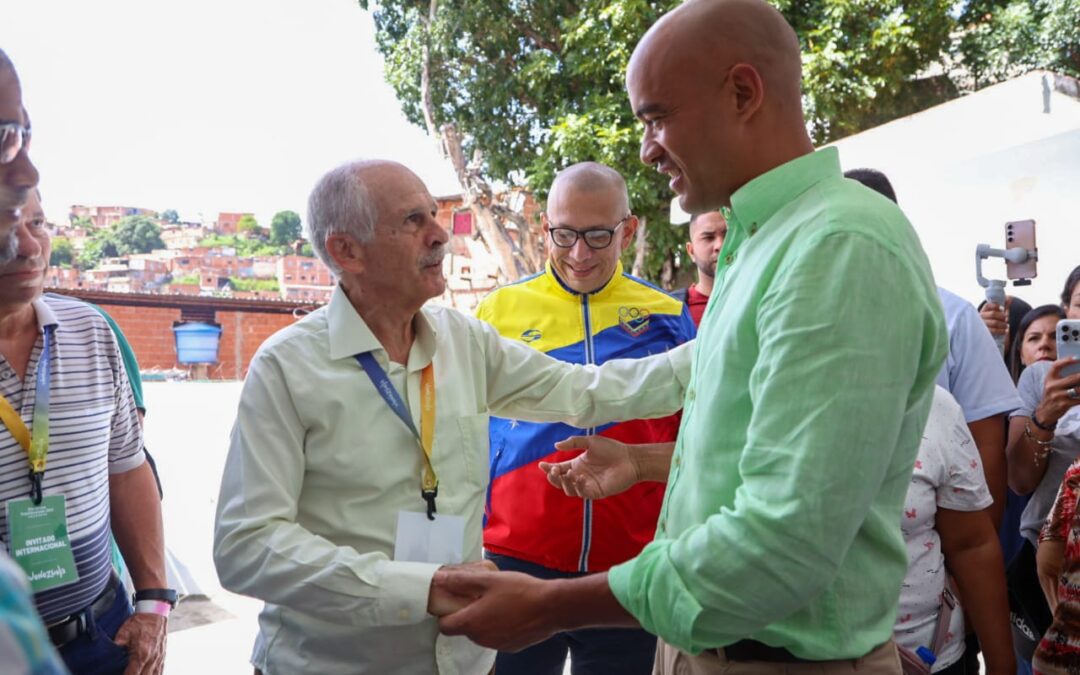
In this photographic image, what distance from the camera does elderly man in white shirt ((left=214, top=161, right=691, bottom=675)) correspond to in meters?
1.39

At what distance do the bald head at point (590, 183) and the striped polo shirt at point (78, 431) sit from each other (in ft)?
4.21

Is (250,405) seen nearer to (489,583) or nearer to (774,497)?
(489,583)

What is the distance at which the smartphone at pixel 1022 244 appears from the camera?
9.70ft

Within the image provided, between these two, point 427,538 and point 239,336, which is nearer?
point 427,538

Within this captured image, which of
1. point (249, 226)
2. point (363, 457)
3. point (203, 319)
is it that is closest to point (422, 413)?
point (363, 457)

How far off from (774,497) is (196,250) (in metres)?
31.0

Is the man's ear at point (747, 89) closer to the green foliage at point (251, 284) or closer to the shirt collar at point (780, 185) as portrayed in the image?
the shirt collar at point (780, 185)

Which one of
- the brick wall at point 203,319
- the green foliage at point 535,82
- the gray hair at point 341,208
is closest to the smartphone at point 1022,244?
the gray hair at point 341,208

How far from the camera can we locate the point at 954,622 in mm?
1952

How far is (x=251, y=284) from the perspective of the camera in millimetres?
28797

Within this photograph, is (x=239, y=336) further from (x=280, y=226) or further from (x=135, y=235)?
(x=280, y=226)

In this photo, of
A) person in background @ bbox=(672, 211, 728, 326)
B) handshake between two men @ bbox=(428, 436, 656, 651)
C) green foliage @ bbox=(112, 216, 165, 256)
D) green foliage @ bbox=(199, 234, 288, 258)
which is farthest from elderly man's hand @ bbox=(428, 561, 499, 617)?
green foliage @ bbox=(199, 234, 288, 258)

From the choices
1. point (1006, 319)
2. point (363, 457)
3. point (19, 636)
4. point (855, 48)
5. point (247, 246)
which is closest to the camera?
point (19, 636)

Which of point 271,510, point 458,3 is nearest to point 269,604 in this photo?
point 271,510
